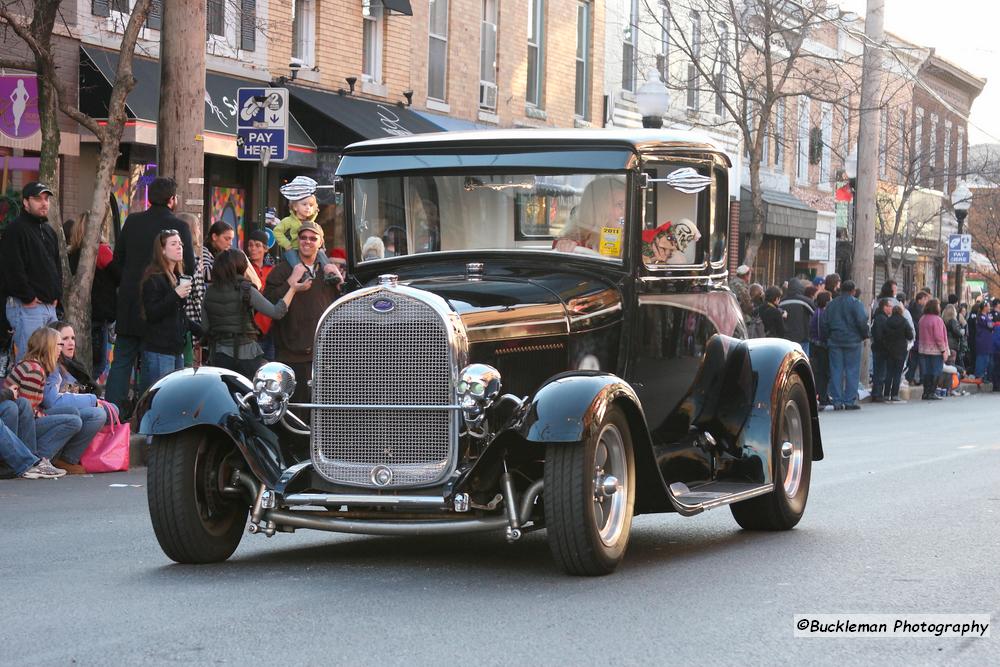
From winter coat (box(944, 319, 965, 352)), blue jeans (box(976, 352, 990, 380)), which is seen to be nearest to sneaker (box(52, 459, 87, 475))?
winter coat (box(944, 319, 965, 352))

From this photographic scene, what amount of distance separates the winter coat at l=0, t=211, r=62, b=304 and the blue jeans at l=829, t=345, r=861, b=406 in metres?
14.3

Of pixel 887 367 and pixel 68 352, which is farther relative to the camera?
pixel 887 367

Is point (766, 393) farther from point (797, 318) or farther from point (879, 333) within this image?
point (879, 333)

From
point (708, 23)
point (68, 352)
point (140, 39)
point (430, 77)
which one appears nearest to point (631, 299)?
point (68, 352)

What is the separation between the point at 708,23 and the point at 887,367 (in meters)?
9.85

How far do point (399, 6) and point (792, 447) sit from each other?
1599 centimetres

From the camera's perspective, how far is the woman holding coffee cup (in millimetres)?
13547

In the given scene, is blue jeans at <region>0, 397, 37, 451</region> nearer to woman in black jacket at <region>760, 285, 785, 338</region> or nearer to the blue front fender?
the blue front fender

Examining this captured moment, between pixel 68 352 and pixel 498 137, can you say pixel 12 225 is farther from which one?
pixel 498 137

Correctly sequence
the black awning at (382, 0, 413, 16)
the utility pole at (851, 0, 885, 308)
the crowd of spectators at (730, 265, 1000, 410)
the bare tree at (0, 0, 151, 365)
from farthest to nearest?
the utility pole at (851, 0, 885, 308)
the black awning at (382, 0, 413, 16)
the crowd of spectators at (730, 265, 1000, 410)
the bare tree at (0, 0, 151, 365)

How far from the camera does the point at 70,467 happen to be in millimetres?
13023

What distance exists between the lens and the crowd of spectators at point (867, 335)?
22875mm

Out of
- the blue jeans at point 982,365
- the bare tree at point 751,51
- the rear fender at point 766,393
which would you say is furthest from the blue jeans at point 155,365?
the blue jeans at point 982,365

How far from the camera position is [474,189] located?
912cm
